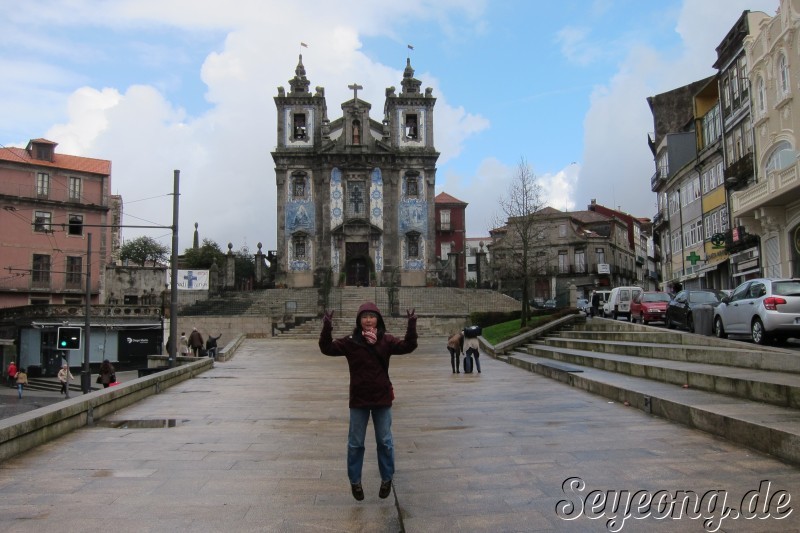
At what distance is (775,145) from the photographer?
28.9 metres

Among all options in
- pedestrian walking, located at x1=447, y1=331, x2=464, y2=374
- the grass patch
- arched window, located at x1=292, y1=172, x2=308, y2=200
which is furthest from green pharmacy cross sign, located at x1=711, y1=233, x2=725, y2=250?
arched window, located at x1=292, y1=172, x2=308, y2=200

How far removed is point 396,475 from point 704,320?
14858 millimetres

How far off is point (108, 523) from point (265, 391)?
10311 mm

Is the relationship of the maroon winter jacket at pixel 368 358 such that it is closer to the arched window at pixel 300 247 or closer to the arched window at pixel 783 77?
the arched window at pixel 783 77

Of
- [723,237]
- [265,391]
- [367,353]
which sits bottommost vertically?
[265,391]

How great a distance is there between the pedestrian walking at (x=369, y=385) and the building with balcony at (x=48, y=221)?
48.1 metres

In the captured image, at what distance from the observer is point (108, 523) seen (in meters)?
5.18

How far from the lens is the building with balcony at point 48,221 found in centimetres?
5019

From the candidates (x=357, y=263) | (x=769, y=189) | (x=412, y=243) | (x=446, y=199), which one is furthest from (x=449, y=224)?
(x=769, y=189)

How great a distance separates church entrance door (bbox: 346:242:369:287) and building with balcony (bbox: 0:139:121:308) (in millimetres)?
18687

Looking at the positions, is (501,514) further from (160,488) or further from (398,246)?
(398,246)

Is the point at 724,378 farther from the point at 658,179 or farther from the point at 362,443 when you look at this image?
the point at 658,179

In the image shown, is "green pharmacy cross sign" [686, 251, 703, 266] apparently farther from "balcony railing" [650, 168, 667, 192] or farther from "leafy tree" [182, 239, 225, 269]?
"leafy tree" [182, 239, 225, 269]

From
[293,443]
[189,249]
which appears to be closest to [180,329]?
[293,443]
